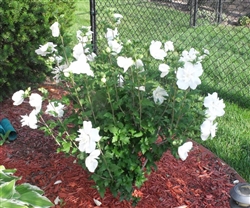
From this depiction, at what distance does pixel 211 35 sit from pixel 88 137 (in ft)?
15.7

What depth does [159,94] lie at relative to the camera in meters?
2.11

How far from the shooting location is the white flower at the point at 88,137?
5.93 ft

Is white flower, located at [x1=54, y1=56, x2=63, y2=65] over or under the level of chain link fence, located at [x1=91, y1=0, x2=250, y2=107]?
over

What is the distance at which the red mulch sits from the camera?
2521 mm

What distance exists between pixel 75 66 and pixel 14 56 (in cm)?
207

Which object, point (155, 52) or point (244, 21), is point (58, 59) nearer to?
point (155, 52)

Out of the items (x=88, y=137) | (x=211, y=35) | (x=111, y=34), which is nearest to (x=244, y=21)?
(x=211, y=35)

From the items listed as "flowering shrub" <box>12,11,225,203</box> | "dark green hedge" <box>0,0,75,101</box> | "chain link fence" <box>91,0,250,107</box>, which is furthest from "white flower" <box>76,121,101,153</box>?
"dark green hedge" <box>0,0,75,101</box>

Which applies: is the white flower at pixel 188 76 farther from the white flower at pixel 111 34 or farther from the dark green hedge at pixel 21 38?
the dark green hedge at pixel 21 38

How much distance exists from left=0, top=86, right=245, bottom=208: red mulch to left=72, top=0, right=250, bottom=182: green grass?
0.24 m

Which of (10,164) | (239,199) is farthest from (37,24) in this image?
(239,199)

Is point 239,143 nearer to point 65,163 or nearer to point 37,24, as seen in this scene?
point 65,163

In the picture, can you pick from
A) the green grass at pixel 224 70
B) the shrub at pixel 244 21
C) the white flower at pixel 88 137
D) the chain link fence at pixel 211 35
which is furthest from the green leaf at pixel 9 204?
the shrub at pixel 244 21

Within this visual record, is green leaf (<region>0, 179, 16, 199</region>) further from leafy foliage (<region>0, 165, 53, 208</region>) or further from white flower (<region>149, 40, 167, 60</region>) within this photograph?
white flower (<region>149, 40, 167, 60</region>)
